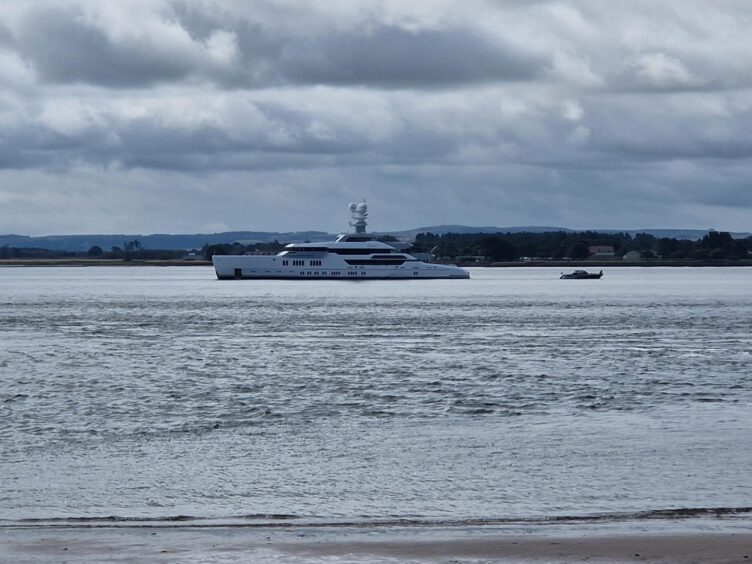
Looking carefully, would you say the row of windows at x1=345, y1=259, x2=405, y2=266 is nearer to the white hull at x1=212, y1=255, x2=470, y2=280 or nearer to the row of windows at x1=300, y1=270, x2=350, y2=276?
the white hull at x1=212, y1=255, x2=470, y2=280

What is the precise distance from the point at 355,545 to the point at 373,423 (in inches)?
610

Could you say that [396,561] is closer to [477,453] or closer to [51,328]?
[477,453]

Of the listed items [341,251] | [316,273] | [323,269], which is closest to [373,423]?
[341,251]

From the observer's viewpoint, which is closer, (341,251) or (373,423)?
(373,423)

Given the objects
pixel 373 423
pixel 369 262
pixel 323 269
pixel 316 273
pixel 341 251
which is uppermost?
pixel 341 251

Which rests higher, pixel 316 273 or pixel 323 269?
pixel 323 269

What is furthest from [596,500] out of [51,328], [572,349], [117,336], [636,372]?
[51,328]

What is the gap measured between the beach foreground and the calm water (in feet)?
6.56

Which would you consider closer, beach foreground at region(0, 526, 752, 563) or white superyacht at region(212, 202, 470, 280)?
beach foreground at region(0, 526, 752, 563)

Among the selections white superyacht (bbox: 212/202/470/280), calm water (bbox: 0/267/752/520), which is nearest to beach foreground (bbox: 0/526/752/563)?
calm water (bbox: 0/267/752/520)

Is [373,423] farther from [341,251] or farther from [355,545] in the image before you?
[341,251]

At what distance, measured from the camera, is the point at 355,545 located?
718 inches

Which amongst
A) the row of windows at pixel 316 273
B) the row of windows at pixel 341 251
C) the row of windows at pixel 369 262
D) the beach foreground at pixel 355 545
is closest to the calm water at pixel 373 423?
the beach foreground at pixel 355 545

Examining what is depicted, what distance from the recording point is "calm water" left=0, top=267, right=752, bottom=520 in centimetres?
2297
